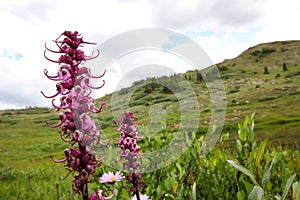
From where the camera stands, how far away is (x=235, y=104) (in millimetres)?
48656

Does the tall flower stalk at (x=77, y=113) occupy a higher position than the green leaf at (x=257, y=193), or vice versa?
the tall flower stalk at (x=77, y=113)

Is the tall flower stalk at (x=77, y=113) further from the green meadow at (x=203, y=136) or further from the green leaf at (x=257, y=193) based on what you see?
the green leaf at (x=257, y=193)

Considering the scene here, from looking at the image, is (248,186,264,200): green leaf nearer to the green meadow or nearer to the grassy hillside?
the green meadow

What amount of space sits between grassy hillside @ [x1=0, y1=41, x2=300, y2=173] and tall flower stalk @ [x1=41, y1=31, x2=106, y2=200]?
19.1 m

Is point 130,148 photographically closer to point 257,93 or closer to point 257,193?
point 257,193

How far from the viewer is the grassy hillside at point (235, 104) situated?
27.5m

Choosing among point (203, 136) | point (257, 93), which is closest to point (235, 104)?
point (257, 93)

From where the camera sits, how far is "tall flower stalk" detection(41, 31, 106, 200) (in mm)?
1511

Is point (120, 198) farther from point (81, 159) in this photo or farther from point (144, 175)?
point (81, 159)

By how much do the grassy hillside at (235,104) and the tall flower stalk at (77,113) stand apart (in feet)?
62.5

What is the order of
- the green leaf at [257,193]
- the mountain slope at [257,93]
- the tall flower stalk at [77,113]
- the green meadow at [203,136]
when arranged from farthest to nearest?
the mountain slope at [257,93]
the green meadow at [203,136]
the tall flower stalk at [77,113]
the green leaf at [257,193]

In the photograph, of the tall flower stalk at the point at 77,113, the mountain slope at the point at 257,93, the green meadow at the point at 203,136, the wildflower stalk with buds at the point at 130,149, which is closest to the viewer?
the tall flower stalk at the point at 77,113

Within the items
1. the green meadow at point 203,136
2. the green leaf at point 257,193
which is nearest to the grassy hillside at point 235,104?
the green meadow at point 203,136

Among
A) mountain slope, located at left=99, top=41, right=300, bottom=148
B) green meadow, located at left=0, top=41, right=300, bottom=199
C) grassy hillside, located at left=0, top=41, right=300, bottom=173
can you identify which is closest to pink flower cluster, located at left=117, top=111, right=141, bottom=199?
green meadow, located at left=0, top=41, right=300, bottom=199
